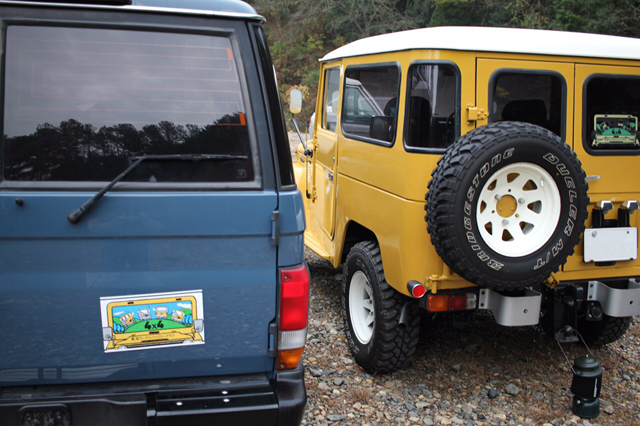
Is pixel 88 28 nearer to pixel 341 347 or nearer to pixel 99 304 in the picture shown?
pixel 99 304

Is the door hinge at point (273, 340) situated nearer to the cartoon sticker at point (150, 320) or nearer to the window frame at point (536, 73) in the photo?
the cartoon sticker at point (150, 320)

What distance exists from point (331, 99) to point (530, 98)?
2020mm

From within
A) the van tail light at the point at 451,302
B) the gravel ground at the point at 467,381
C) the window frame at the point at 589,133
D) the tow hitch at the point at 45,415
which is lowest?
the gravel ground at the point at 467,381

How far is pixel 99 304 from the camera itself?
1.99 meters

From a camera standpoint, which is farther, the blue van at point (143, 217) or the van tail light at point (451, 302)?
the van tail light at point (451, 302)

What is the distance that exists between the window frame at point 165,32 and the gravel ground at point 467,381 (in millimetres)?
1879

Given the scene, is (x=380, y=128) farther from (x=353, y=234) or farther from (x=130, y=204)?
(x=130, y=204)

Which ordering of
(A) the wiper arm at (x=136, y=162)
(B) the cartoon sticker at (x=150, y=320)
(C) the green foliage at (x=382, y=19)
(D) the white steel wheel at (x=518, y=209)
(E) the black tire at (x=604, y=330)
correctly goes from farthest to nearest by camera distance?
1. (C) the green foliage at (x=382, y=19)
2. (E) the black tire at (x=604, y=330)
3. (D) the white steel wheel at (x=518, y=209)
4. (B) the cartoon sticker at (x=150, y=320)
5. (A) the wiper arm at (x=136, y=162)

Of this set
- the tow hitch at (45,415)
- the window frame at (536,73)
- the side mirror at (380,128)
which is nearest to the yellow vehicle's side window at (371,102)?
the side mirror at (380,128)

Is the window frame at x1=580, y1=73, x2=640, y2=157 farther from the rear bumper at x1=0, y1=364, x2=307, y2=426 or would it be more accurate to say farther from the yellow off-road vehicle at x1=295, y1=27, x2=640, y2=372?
the rear bumper at x1=0, y1=364, x2=307, y2=426

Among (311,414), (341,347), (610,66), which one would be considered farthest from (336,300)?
(610,66)

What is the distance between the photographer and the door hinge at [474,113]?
321 centimetres

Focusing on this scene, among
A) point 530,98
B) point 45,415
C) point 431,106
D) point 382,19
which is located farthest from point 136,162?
point 382,19

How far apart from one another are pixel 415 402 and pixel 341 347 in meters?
0.90
